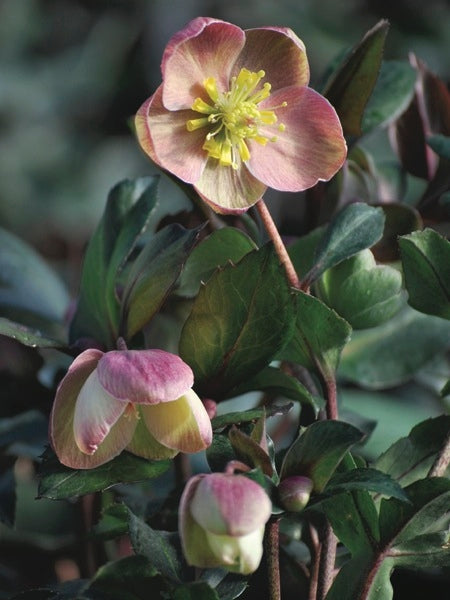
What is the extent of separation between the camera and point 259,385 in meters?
0.54

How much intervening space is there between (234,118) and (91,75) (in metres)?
2.18

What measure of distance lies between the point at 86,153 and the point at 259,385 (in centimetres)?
206

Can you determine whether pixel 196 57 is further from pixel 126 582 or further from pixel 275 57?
pixel 126 582

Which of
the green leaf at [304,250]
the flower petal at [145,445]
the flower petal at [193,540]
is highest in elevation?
the green leaf at [304,250]

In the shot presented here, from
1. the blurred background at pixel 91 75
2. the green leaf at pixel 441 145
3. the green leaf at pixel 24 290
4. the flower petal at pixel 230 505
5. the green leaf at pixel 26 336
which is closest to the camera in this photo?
the flower petal at pixel 230 505

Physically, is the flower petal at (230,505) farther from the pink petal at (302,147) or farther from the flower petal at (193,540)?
the pink petal at (302,147)

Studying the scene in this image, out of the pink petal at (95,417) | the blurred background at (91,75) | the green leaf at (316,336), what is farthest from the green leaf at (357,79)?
the blurred background at (91,75)

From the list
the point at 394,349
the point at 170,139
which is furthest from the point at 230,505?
the point at 394,349

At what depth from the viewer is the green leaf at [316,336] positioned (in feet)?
1.63

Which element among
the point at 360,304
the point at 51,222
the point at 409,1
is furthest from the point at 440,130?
the point at 409,1

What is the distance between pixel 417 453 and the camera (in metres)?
0.52

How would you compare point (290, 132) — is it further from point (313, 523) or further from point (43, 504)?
point (43, 504)

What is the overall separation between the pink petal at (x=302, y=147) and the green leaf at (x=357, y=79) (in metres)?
0.05

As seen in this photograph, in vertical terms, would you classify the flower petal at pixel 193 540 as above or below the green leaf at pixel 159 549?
above
